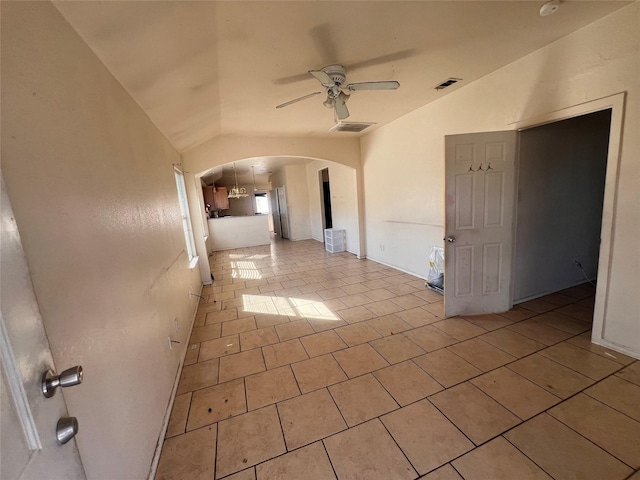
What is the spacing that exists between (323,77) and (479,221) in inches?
85.3

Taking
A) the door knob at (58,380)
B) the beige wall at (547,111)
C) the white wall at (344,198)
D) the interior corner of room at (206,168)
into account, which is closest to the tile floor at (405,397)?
the interior corner of room at (206,168)

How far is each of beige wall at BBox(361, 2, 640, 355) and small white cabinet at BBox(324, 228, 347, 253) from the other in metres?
2.21

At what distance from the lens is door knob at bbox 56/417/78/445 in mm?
675

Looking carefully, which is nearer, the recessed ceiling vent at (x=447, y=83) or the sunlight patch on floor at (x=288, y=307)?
the recessed ceiling vent at (x=447, y=83)

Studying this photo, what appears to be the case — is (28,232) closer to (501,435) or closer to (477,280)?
(501,435)

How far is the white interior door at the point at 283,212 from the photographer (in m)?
9.18

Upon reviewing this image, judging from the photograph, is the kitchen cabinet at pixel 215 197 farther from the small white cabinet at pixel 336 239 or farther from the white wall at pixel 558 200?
the white wall at pixel 558 200

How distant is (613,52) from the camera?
2.01 meters

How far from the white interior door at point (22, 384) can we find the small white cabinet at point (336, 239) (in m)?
5.90

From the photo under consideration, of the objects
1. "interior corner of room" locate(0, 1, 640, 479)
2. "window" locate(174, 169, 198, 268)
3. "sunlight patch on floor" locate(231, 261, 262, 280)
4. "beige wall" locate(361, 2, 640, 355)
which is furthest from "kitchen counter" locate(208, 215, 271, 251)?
"beige wall" locate(361, 2, 640, 355)

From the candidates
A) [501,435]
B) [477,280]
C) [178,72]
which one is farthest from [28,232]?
[477,280]

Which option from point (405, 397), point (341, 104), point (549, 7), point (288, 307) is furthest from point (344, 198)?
point (405, 397)

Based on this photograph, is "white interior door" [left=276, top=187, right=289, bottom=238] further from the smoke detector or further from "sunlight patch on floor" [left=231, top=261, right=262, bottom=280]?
the smoke detector

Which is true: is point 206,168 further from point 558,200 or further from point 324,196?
point 558,200
